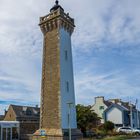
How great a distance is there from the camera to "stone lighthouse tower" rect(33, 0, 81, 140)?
29.1 meters

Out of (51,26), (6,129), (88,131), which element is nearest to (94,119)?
(88,131)

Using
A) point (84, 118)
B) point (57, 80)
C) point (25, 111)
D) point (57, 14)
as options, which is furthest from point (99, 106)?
point (57, 14)

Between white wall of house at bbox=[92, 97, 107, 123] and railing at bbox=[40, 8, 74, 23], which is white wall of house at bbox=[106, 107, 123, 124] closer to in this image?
white wall of house at bbox=[92, 97, 107, 123]

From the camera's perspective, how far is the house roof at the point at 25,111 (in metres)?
54.9

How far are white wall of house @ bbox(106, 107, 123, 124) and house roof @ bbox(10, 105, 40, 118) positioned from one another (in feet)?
52.4

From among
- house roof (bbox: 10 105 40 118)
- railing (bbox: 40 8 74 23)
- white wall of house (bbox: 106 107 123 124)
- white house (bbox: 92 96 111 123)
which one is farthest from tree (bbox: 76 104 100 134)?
white house (bbox: 92 96 111 123)

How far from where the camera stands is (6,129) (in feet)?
123

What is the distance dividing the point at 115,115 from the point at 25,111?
19.6m

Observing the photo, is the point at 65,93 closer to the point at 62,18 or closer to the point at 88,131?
the point at 62,18

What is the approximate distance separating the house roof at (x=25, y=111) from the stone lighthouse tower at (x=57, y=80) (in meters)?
24.6

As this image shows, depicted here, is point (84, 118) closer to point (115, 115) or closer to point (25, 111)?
point (25, 111)

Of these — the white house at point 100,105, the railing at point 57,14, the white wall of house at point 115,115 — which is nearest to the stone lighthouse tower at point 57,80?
the railing at point 57,14

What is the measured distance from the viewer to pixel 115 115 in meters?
59.8

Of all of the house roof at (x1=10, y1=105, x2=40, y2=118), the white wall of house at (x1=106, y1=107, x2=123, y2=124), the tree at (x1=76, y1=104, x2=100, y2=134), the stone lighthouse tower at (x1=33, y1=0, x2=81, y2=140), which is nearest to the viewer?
the stone lighthouse tower at (x1=33, y1=0, x2=81, y2=140)
